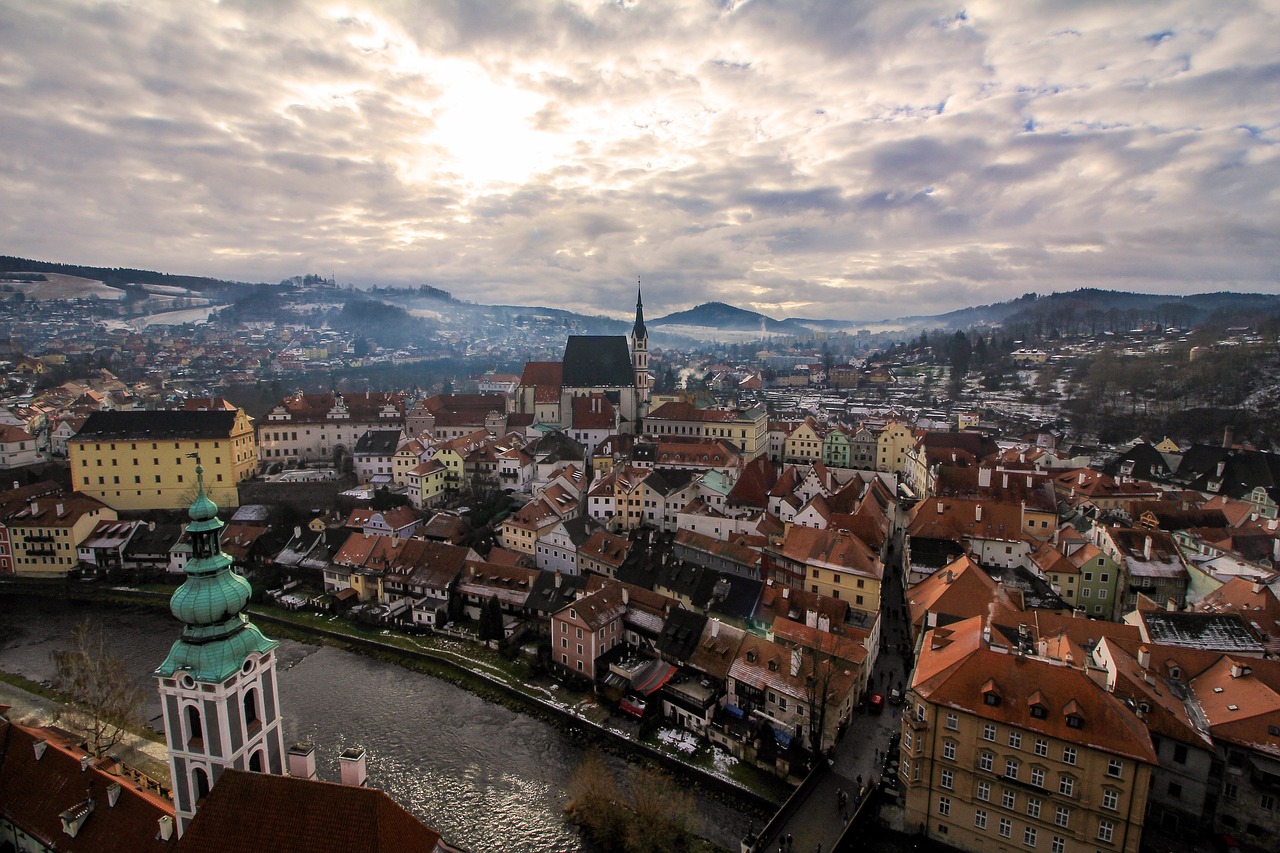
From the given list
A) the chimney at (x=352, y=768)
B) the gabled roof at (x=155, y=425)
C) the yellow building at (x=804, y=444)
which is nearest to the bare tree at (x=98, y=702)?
the chimney at (x=352, y=768)

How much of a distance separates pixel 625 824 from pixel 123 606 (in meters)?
31.8

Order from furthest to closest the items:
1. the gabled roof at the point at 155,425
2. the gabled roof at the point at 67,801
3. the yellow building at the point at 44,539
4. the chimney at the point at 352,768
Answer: the gabled roof at the point at 155,425, the yellow building at the point at 44,539, the gabled roof at the point at 67,801, the chimney at the point at 352,768

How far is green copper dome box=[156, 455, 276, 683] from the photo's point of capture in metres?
11.5

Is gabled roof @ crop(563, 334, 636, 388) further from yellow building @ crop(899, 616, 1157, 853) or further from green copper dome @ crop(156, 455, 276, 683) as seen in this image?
green copper dome @ crop(156, 455, 276, 683)

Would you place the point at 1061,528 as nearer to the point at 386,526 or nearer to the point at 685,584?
the point at 685,584

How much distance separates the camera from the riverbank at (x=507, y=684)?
19734mm

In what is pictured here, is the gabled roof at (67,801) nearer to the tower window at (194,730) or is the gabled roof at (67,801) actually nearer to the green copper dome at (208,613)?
the tower window at (194,730)

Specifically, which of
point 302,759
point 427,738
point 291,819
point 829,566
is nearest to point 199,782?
point 302,759

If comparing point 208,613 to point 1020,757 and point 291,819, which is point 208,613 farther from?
point 1020,757

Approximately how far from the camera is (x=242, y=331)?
17350 centimetres

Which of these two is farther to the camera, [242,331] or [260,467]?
[242,331]

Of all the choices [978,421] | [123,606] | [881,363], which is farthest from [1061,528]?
[881,363]

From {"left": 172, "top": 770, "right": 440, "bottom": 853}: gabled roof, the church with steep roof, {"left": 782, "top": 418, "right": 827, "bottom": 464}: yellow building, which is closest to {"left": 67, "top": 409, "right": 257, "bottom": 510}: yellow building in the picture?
the church with steep roof

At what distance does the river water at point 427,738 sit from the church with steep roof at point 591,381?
33687mm
